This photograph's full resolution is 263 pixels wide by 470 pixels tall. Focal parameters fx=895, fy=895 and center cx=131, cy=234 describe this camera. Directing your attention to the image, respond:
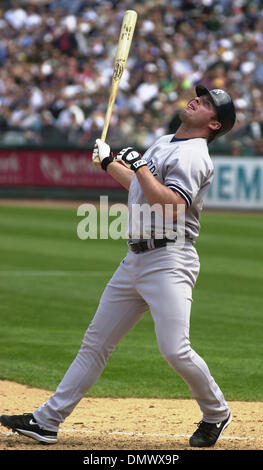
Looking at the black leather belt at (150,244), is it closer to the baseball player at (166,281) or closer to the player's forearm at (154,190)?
the baseball player at (166,281)

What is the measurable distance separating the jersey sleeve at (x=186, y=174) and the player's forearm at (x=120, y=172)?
0.37 m

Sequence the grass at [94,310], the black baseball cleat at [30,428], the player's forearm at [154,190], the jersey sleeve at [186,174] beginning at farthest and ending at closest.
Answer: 1. the grass at [94,310]
2. the black baseball cleat at [30,428]
3. the jersey sleeve at [186,174]
4. the player's forearm at [154,190]

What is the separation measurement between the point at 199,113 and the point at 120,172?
566 millimetres

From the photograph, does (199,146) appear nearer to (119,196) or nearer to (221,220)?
(221,220)

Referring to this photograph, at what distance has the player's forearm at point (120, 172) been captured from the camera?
198 inches

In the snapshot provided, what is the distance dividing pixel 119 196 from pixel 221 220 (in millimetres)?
3362

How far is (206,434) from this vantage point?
4996 mm

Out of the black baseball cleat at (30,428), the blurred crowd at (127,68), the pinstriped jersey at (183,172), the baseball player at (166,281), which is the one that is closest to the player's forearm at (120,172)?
the baseball player at (166,281)

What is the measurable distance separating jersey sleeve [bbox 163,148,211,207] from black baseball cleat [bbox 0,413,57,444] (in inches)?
58.6

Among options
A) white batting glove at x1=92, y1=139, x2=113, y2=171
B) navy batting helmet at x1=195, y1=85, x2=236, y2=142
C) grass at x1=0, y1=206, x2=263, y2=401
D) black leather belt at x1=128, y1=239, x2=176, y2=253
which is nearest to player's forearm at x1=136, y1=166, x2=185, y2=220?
black leather belt at x1=128, y1=239, x2=176, y2=253

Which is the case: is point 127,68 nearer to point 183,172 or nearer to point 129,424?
point 129,424

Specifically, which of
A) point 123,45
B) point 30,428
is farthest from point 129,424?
point 123,45

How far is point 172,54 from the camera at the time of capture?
23.3m

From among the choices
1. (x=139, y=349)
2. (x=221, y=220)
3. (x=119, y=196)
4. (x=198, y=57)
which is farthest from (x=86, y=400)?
(x=198, y=57)
